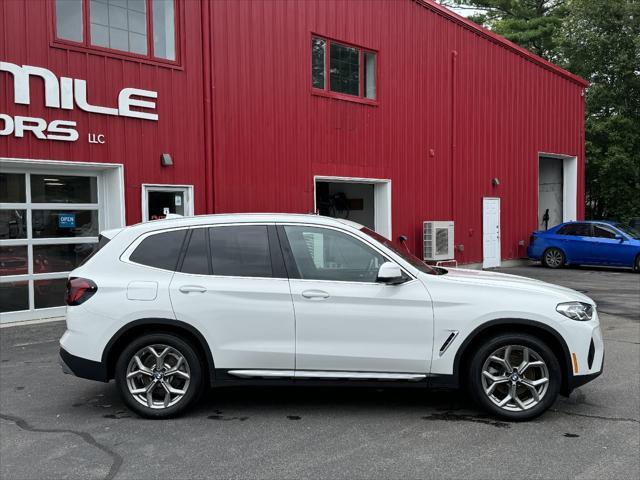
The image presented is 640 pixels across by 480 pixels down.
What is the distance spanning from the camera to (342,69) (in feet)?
42.8

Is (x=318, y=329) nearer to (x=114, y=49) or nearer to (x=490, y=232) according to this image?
(x=114, y=49)

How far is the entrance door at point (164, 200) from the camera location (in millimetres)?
9977

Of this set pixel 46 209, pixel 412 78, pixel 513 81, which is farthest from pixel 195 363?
pixel 513 81

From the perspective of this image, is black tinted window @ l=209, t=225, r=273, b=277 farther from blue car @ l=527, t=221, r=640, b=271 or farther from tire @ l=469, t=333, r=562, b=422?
blue car @ l=527, t=221, r=640, b=271

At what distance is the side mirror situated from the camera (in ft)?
14.5

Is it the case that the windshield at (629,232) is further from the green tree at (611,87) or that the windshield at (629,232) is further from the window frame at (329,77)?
the green tree at (611,87)

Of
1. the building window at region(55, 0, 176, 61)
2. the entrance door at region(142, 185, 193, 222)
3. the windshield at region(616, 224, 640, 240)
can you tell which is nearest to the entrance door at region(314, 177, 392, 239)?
the entrance door at region(142, 185, 193, 222)

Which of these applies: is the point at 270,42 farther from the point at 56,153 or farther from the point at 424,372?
the point at 424,372

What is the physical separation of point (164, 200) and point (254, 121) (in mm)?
2530

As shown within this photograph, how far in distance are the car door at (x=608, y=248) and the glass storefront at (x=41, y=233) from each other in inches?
539

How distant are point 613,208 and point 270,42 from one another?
20596mm

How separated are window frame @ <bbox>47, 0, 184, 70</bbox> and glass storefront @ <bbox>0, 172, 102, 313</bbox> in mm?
2091

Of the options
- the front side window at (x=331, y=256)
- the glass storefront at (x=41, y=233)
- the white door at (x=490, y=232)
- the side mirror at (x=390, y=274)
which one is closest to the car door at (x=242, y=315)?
the front side window at (x=331, y=256)

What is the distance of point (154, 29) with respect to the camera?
1007 centimetres
